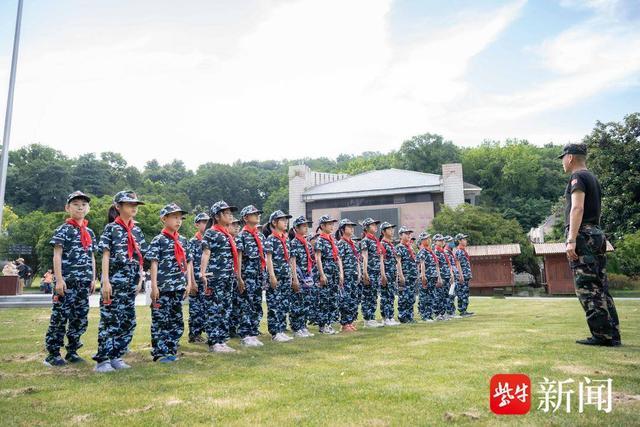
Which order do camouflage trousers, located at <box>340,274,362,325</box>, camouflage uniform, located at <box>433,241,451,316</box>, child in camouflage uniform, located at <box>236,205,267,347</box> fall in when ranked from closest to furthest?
child in camouflage uniform, located at <box>236,205,267,347</box> < camouflage trousers, located at <box>340,274,362,325</box> < camouflage uniform, located at <box>433,241,451,316</box>

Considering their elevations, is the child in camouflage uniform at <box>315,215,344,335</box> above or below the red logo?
above

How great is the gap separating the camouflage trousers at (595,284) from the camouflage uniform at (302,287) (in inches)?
177

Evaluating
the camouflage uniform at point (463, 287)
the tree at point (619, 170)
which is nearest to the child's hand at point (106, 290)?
the camouflage uniform at point (463, 287)

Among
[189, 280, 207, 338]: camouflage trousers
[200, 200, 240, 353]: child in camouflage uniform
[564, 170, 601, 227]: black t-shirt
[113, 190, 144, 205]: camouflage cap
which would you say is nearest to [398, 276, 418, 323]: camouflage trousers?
[189, 280, 207, 338]: camouflage trousers

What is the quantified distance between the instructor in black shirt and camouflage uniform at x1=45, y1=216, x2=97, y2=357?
6177 millimetres

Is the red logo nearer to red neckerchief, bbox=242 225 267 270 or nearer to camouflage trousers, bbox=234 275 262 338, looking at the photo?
camouflage trousers, bbox=234 275 262 338

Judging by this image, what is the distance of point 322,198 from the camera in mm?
49125

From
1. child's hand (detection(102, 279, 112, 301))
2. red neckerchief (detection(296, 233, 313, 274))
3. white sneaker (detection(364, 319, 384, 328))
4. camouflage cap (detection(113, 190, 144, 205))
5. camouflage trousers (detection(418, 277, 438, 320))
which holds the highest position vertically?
camouflage cap (detection(113, 190, 144, 205))

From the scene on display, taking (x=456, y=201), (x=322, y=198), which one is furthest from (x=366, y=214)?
(x=456, y=201)

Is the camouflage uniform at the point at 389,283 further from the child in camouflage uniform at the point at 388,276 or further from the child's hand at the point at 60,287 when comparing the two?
the child's hand at the point at 60,287

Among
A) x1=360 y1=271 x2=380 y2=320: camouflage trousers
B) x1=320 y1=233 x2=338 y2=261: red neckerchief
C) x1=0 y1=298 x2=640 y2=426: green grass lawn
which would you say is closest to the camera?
x1=0 y1=298 x2=640 y2=426: green grass lawn

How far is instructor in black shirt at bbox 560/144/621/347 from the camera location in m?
6.09

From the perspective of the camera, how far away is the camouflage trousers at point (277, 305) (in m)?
8.01

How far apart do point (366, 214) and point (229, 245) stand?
4006cm
